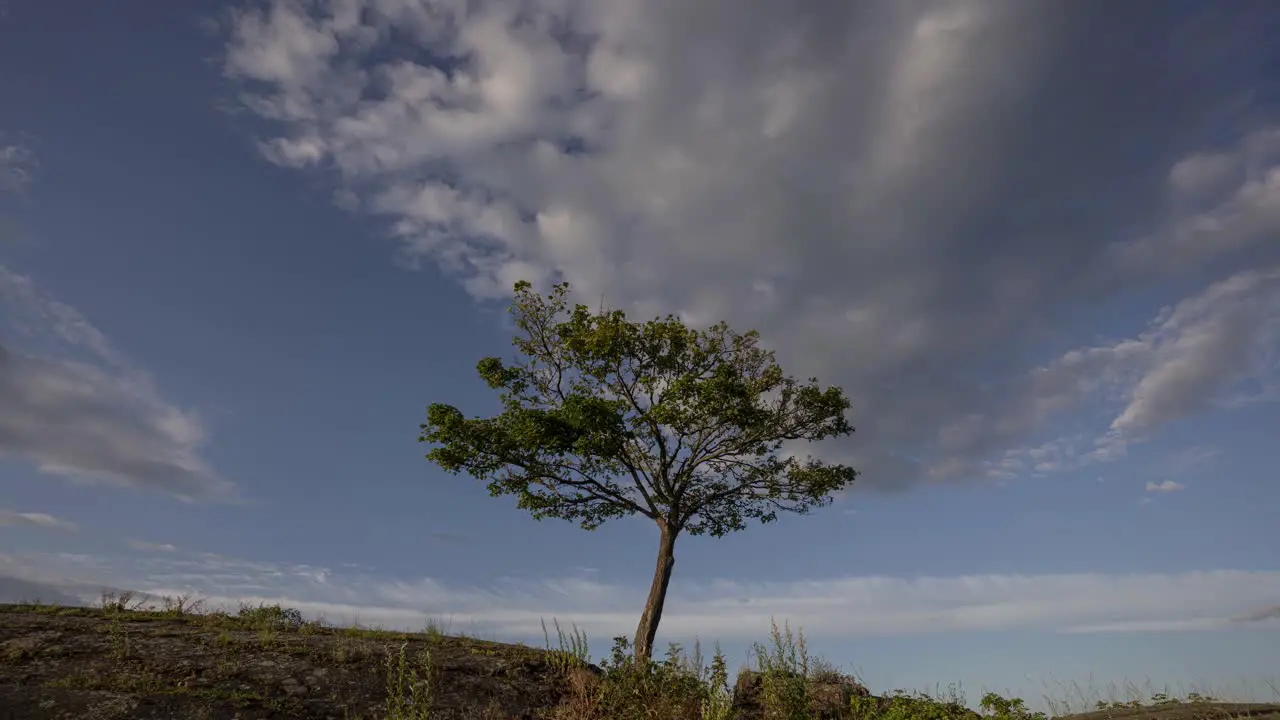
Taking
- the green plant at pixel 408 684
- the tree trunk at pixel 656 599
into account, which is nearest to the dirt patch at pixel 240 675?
the green plant at pixel 408 684

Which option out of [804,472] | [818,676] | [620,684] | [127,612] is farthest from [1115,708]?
[127,612]

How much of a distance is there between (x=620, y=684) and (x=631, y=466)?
42.3 ft

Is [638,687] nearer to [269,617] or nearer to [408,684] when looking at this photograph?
[408,684]

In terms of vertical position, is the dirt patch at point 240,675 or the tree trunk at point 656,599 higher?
the tree trunk at point 656,599

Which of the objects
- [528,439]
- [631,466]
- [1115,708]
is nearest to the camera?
[1115,708]

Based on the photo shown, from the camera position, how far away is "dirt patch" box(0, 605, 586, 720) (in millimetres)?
12672

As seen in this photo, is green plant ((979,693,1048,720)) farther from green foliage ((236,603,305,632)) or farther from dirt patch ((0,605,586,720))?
green foliage ((236,603,305,632))

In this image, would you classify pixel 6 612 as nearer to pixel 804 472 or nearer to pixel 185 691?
pixel 185 691

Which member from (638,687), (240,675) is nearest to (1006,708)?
(638,687)

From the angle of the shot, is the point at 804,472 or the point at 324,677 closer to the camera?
the point at 324,677

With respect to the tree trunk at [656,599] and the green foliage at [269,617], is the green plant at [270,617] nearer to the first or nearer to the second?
the green foliage at [269,617]

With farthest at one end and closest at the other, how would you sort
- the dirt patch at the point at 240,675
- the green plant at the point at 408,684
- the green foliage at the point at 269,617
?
the green foliage at the point at 269,617
the dirt patch at the point at 240,675
the green plant at the point at 408,684

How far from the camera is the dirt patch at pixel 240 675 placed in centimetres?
1267

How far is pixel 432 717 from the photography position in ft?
43.5
